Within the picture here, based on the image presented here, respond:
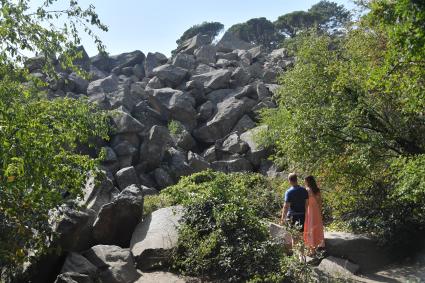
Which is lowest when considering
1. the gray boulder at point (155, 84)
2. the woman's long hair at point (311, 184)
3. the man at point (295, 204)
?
the man at point (295, 204)

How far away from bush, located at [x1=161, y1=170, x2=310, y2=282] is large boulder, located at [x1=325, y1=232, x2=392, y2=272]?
95.9 inches

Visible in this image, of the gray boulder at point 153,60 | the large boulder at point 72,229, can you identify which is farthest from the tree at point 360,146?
the gray boulder at point 153,60

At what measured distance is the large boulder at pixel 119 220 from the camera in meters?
12.9

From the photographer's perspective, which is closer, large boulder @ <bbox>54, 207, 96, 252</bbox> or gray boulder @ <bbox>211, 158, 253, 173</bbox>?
large boulder @ <bbox>54, 207, 96, 252</bbox>

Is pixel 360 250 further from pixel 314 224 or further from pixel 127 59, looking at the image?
pixel 127 59

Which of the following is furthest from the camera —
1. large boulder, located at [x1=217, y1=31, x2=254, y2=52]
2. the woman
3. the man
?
large boulder, located at [x1=217, y1=31, x2=254, y2=52]

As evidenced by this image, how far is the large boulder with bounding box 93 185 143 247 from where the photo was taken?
42.3 ft

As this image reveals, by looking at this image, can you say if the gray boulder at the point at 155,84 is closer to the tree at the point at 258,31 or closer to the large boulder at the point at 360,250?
the large boulder at the point at 360,250

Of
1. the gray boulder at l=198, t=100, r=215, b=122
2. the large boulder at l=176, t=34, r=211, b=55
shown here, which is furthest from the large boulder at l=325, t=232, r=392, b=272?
the large boulder at l=176, t=34, r=211, b=55

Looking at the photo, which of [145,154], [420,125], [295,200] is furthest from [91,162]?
[145,154]

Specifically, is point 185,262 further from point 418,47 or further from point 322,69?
point 322,69

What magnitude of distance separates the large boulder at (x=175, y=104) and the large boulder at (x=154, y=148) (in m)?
7.19

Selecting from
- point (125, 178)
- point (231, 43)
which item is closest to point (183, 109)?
point (125, 178)

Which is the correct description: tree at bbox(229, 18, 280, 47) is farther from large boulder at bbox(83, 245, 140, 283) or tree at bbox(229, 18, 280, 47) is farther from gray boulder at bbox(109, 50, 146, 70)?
large boulder at bbox(83, 245, 140, 283)
